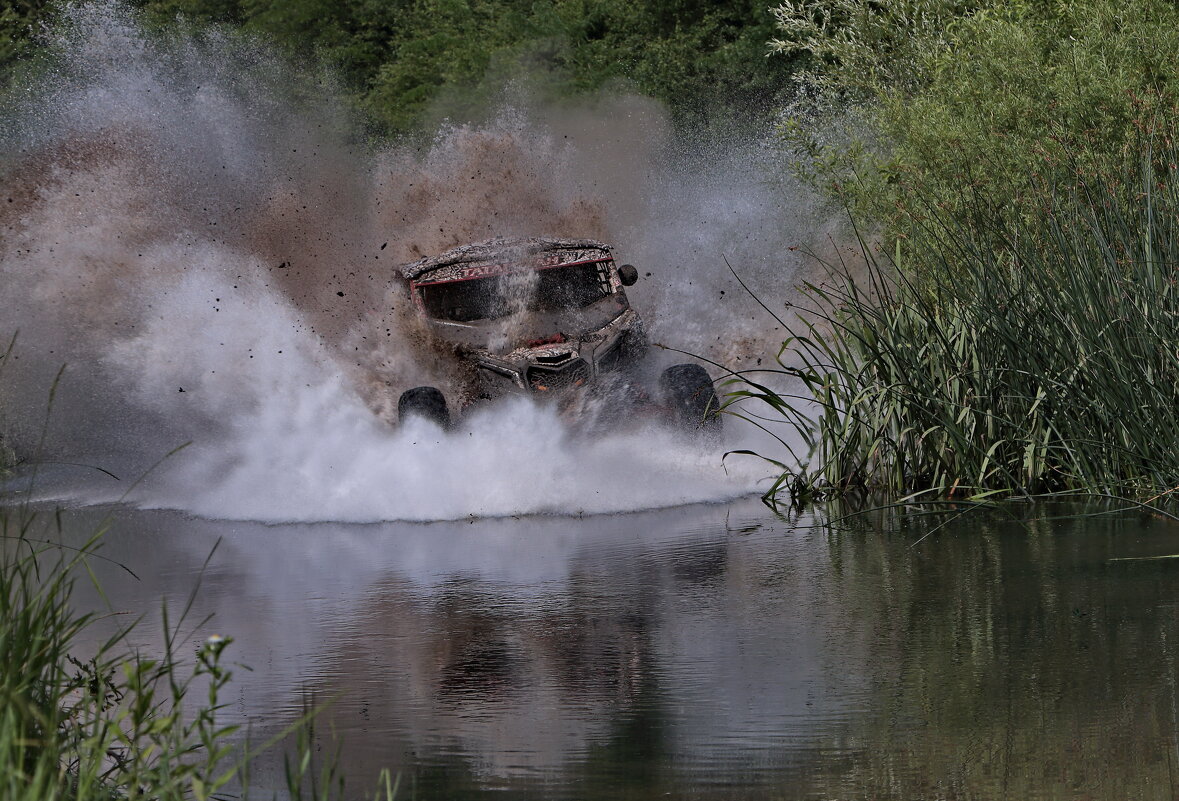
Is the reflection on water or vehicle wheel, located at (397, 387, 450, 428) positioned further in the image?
vehicle wheel, located at (397, 387, 450, 428)

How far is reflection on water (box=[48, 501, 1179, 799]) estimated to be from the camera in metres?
4.63

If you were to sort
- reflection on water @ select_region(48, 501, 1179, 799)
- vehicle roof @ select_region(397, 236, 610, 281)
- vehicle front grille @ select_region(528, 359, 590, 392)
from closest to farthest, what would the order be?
reflection on water @ select_region(48, 501, 1179, 799) → vehicle front grille @ select_region(528, 359, 590, 392) → vehicle roof @ select_region(397, 236, 610, 281)

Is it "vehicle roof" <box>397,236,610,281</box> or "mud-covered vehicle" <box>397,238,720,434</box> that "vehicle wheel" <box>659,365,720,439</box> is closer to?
"mud-covered vehicle" <box>397,238,720,434</box>

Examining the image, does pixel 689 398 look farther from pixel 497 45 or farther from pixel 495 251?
pixel 497 45

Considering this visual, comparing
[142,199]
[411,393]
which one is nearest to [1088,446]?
[411,393]

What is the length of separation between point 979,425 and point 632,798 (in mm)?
5875

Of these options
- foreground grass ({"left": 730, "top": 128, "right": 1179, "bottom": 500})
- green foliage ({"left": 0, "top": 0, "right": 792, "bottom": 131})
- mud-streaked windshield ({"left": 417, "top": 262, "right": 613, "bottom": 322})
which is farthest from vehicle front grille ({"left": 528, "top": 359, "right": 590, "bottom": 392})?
green foliage ({"left": 0, "top": 0, "right": 792, "bottom": 131})

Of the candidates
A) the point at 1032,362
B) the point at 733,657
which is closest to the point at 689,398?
the point at 1032,362

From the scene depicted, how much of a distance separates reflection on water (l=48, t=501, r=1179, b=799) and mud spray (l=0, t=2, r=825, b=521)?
115 inches

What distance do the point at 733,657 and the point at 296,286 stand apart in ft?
51.6

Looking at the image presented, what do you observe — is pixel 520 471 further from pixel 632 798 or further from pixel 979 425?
pixel 632 798

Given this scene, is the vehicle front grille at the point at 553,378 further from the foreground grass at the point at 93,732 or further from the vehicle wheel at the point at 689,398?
the foreground grass at the point at 93,732

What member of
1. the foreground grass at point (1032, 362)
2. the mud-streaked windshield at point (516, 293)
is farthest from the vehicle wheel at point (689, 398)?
the foreground grass at point (1032, 362)

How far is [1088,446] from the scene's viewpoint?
27.7ft
